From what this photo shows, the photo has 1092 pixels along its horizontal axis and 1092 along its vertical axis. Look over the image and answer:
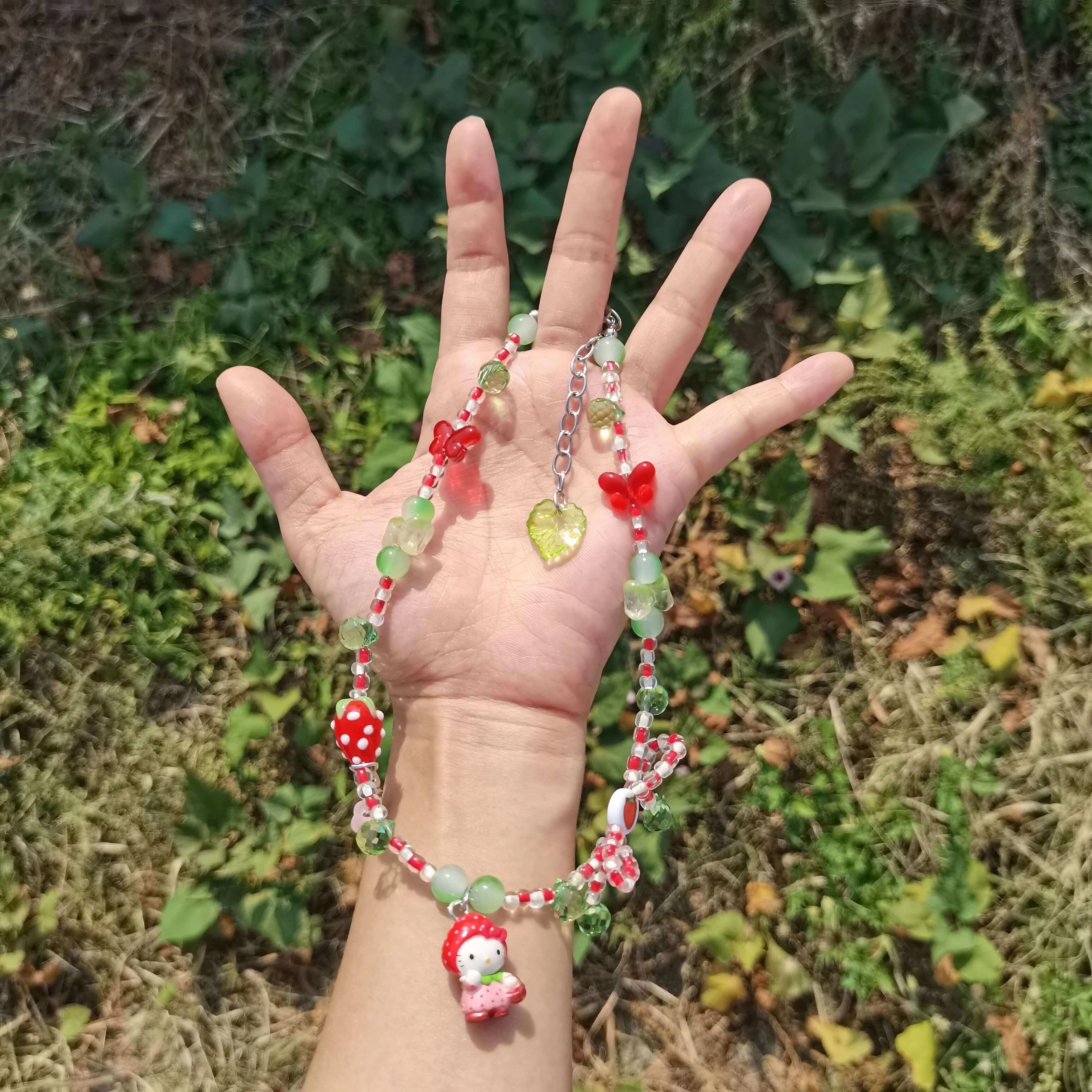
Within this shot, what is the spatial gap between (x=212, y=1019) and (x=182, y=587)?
1.67 meters

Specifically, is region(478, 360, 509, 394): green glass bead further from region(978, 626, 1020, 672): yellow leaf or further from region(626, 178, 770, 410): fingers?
region(978, 626, 1020, 672): yellow leaf

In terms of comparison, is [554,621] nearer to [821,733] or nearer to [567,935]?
[567,935]

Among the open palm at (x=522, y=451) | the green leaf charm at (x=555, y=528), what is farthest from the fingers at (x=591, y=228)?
the green leaf charm at (x=555, y=528)

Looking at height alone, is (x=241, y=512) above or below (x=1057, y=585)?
above

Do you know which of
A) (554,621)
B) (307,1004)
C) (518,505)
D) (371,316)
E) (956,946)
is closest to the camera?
(554,621)

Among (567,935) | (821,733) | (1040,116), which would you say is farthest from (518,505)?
(1040,116)

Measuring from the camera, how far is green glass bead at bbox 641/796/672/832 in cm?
290

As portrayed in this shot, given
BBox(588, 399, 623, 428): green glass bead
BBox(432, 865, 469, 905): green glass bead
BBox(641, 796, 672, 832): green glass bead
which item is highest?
BBox(588, 399, 623, 428): green glass bead

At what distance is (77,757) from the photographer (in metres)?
3.79

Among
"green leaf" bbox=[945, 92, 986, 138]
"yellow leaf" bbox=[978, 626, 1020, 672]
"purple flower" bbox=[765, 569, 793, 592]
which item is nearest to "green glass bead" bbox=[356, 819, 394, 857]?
"purple flower" bbox=[765, 569, 793, 592]

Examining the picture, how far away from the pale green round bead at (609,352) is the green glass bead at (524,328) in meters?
0.22

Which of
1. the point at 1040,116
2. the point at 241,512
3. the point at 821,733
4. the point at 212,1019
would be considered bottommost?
the point at 212,1019

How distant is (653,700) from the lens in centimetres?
298

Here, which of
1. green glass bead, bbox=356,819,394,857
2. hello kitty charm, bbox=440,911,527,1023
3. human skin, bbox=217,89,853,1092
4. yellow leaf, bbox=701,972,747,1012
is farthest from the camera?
yellow leaf, bbox=701,972,747,1012
